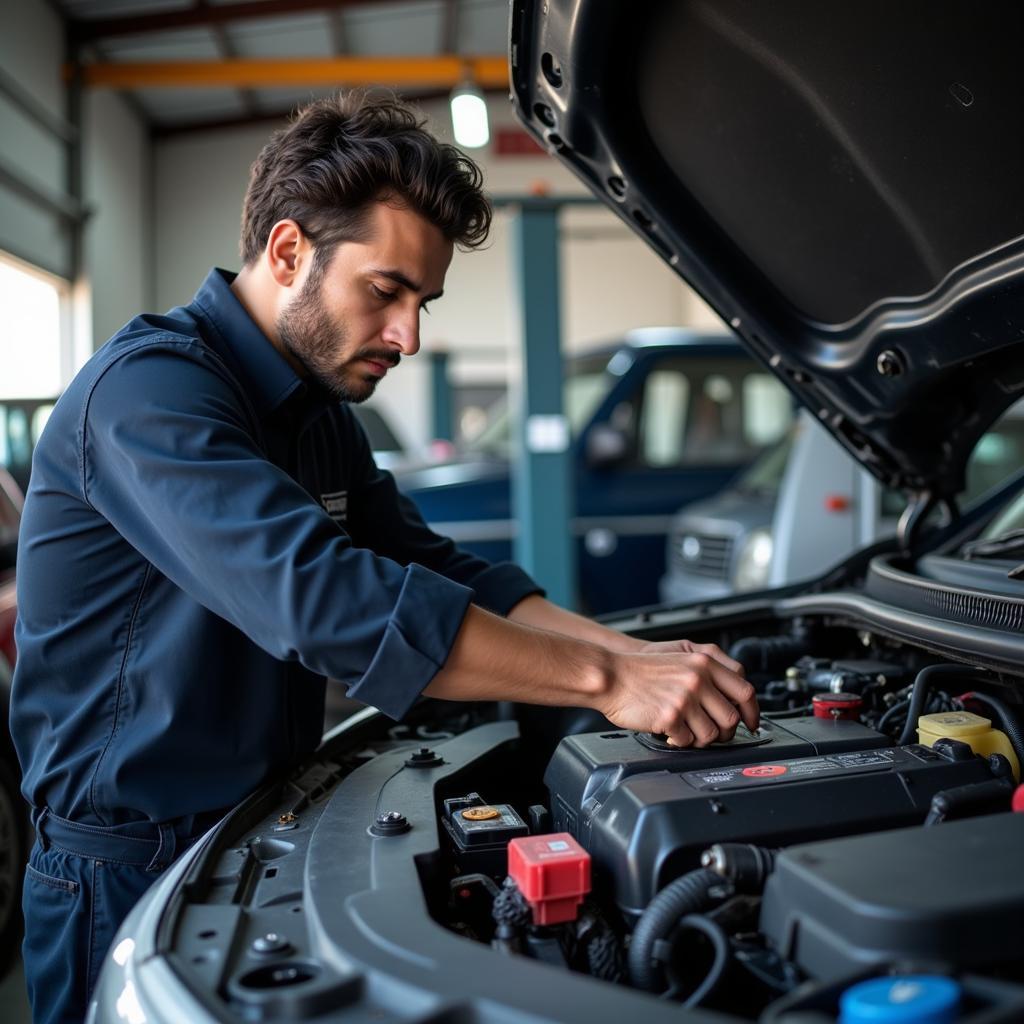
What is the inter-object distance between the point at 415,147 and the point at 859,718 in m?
1.05

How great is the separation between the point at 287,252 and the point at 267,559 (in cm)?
58

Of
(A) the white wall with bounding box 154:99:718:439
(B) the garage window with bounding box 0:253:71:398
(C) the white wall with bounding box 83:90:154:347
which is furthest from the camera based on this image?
(A) the white wall with bounding box 154:99:718:439

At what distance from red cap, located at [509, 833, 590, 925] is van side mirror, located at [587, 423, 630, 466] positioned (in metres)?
4.57

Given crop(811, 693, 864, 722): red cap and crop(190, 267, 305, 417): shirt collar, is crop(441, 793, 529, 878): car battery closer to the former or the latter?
crop(811, 693, 864, 722): red cap

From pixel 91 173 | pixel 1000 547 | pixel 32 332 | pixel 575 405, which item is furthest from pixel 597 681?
pixel 91 173

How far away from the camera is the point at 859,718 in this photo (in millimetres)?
1568

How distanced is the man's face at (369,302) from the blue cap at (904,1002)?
108 cm

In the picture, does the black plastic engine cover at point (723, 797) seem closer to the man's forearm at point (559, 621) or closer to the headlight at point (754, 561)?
the man's forearm at point (559, 621)

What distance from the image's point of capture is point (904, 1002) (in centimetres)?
80

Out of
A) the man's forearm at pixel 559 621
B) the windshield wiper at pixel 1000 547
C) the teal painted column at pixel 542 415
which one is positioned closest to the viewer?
the man's forearm at pixel 559 621

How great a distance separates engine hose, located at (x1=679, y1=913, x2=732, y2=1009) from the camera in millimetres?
965

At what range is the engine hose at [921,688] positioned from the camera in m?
1.47

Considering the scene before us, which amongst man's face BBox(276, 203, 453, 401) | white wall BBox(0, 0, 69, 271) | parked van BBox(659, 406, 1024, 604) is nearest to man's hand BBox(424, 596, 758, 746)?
man's face BBox(276, 203, 453, 401)

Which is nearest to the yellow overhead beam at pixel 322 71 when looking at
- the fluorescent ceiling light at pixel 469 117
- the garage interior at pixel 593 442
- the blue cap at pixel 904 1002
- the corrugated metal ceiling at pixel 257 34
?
the garage interior at pixel 593 442
